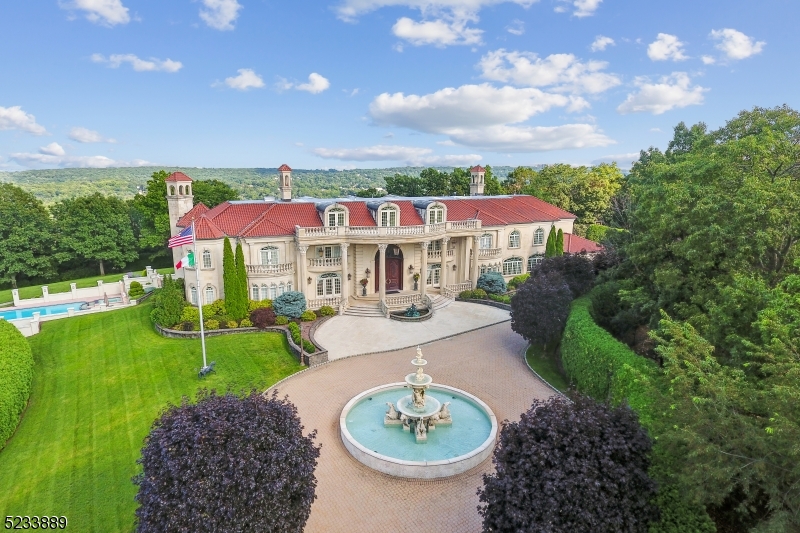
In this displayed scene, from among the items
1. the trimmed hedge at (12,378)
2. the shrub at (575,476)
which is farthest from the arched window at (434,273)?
the trimmed hedge at (12,378)

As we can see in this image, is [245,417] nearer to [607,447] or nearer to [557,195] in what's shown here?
[607,447]

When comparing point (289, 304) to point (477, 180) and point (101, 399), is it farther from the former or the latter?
point (477, 180)

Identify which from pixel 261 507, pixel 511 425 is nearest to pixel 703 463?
pixel 511 425

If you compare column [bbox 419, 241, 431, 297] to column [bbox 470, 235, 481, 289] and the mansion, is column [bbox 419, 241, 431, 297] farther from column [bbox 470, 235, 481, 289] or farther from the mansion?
column [bbox 470, 235, 481, 289]

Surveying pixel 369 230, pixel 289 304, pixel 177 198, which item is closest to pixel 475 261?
pixel 369 230

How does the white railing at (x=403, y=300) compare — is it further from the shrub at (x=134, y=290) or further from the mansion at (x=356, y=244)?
the shrub at (x=134, y=290)
